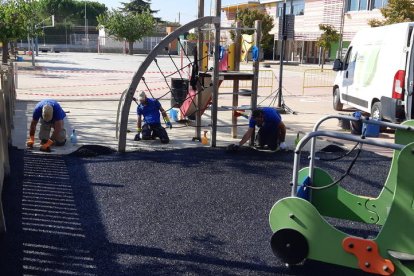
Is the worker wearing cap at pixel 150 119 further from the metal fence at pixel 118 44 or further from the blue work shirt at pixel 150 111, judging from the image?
the metal fence at pixel 118 44

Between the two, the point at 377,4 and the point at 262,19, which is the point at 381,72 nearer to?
the point at 377,4

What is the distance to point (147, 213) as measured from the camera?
5.53 metres

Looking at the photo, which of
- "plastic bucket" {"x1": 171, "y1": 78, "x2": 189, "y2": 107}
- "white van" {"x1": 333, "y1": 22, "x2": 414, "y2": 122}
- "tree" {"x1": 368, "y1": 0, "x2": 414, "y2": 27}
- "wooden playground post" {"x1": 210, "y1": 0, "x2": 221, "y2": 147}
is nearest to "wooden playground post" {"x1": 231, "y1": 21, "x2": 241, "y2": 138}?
"wooden playground post" {"x1": 210, "y1": 0, "x2": 221, "y2": 147}

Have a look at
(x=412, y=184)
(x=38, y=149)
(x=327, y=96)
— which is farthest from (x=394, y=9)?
(x=412, y=184)

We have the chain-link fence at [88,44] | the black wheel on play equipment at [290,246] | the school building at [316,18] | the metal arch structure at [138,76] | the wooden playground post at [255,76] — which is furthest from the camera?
the chain-link fence at [88,44]

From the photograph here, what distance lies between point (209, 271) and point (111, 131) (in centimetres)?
669

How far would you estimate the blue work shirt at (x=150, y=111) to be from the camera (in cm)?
945

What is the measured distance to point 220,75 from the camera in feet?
29.4

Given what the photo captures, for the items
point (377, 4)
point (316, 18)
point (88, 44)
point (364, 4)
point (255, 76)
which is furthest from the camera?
point (88, 44)

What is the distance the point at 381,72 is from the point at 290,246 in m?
7.95

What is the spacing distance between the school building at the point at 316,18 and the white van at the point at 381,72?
22.8 m

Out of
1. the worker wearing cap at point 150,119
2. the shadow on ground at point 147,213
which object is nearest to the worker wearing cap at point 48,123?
the shadow on ground at point 147,213

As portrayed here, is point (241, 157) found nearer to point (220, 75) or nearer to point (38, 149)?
point (220, 75)

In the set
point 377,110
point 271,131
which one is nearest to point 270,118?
point 271,131
